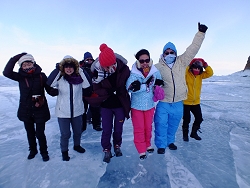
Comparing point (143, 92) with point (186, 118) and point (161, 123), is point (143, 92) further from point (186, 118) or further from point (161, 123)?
point (186, 118)

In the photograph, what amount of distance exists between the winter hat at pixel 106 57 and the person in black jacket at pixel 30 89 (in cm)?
96

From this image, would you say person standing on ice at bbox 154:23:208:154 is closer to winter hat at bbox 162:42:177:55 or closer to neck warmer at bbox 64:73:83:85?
winter hat at bbox 162:42:177:55

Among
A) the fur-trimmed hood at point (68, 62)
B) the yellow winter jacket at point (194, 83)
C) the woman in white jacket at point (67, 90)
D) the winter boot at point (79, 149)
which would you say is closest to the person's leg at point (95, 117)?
the winter boot at point (79, 149)

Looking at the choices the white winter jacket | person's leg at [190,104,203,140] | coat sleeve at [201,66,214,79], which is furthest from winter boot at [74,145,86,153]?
coat sleeve at [201,66,214,79]

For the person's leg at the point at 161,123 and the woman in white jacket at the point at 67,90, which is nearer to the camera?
the woman in white jacket at the point at 67,90

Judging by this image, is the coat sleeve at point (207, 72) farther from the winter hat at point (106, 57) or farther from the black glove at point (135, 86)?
the winter hat at point (106, 57)

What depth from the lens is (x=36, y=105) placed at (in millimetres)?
2818

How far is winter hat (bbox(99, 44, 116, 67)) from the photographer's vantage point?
252cm

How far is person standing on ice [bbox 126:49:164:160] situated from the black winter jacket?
4.39 feet

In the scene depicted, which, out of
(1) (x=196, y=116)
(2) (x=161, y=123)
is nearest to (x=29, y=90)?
(2) (x=161, y=123)

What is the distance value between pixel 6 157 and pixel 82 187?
1737mm

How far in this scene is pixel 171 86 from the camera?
3.09 metres

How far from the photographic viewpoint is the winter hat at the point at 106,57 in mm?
2520

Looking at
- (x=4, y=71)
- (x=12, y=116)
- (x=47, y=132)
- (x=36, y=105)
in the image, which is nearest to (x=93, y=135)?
(x=47, y=132)
